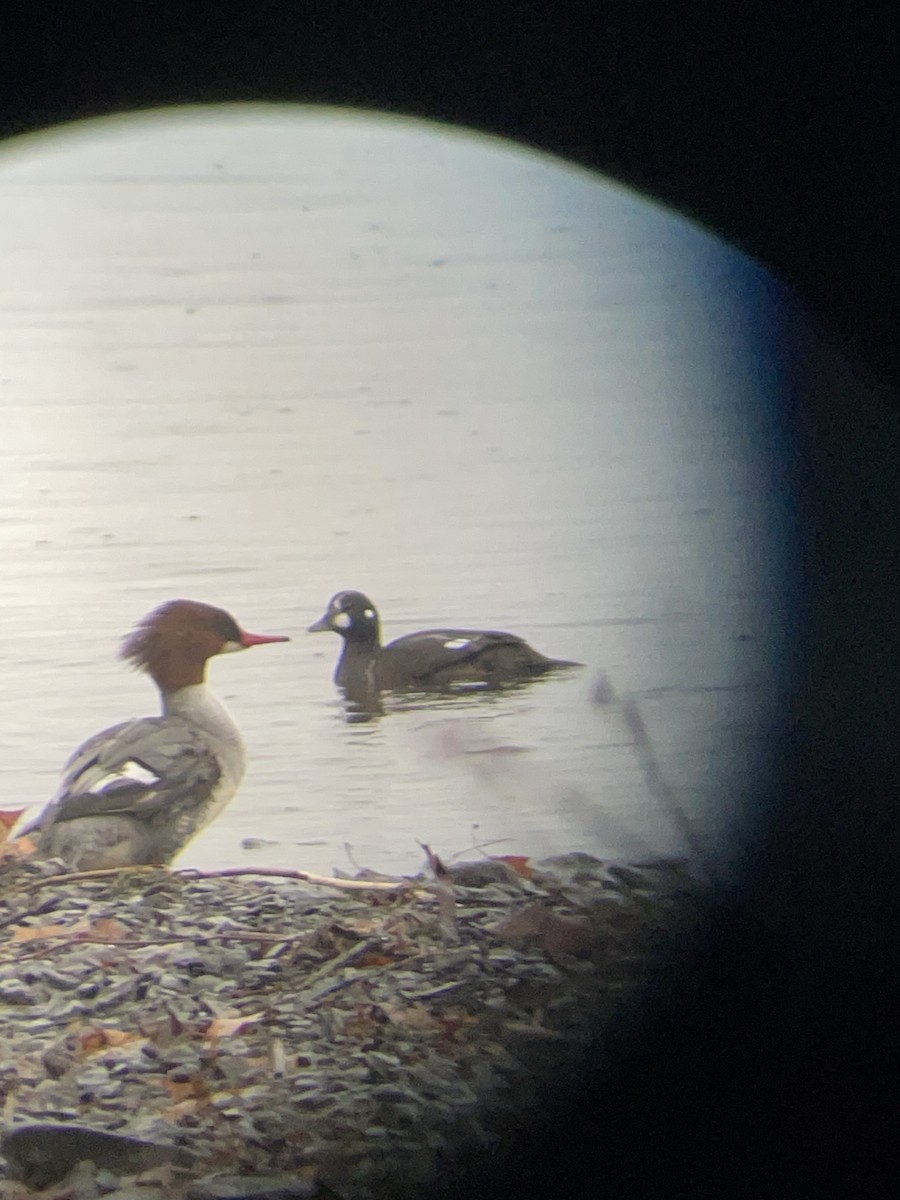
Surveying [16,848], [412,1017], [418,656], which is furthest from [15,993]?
[418,656]

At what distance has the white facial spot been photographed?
2.00m

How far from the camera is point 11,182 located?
6.21 feet

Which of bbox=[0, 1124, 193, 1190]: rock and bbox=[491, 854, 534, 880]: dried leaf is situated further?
bbox=[491, 854, 534, 880]: dried leaf

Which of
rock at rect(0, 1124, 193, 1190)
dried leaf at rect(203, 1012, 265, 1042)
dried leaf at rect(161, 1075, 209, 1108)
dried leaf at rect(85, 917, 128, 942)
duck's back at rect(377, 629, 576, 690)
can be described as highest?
duck's back at rect(377, 629, 576, 690)

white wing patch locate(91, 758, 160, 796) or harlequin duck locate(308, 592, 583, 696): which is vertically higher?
harlequin duck locate(308, 592, 583, 696)

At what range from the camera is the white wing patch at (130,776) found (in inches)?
75.1

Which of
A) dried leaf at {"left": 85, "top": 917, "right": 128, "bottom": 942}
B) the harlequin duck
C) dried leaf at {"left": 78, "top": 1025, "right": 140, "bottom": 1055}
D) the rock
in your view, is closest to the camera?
the rock

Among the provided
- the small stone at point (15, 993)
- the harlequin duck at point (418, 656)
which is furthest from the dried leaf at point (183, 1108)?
the harlequin duck at point (418, 656)

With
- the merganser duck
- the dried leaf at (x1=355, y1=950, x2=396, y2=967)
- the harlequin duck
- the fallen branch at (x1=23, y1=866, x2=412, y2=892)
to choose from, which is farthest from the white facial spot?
the dried leaf at (x1=355, y1=950, x2=396, y2=967)

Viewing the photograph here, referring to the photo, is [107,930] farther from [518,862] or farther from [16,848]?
[518,862]

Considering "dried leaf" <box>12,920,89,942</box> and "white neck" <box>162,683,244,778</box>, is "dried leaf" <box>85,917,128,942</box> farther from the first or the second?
"white neck" <box>162,683,244,778</box>

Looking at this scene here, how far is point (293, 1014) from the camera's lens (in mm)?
1789

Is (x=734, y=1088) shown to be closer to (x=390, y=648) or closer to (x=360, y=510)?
(x=390, y=648)

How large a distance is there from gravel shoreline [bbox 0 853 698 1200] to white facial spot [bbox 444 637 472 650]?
A: 36 centimetres
